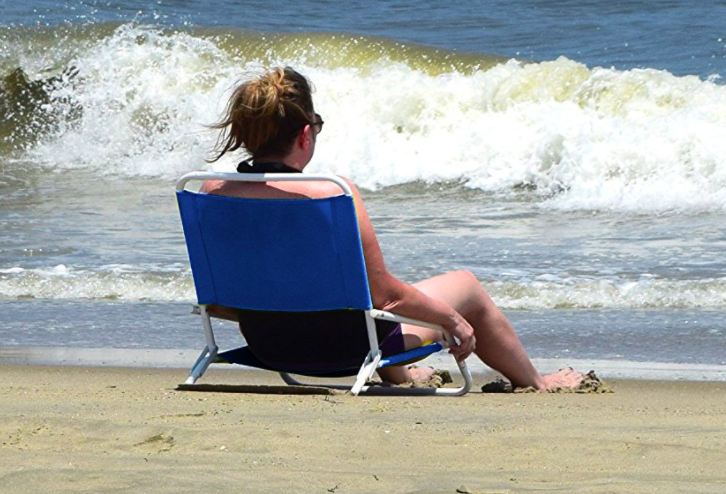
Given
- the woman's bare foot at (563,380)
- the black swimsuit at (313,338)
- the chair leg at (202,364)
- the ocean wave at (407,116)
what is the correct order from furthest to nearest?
the ocean wave at (407,116) → the woman's bare foot at (563,380) → the chair leg at (202,364) → the black swimsuit at (313,338)

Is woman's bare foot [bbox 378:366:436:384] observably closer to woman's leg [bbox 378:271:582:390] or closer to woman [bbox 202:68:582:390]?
woman's leg [bbox 378:271:582:390]

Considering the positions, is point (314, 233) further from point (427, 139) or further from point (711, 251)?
point (427, 139)

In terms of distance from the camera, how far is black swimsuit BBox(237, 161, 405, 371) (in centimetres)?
413

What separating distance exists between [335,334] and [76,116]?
36.2 ft

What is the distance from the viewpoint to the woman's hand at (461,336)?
4.15 meters

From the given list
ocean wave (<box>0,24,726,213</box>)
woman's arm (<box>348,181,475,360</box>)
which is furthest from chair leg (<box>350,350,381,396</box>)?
ocean wave (<box>0,24,726,213</box>)

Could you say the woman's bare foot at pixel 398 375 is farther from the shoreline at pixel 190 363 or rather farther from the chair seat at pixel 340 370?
the shoreline at pixel 190 363

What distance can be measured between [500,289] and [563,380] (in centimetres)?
204

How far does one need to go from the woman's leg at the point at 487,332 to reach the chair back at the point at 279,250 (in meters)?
0.42

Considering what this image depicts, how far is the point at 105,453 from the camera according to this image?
3162 millimetres

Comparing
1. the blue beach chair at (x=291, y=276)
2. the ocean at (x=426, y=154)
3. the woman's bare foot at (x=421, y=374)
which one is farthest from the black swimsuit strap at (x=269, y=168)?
the ocean at (x=426, y=154)

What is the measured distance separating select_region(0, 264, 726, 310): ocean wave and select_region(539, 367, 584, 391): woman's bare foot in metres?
1.75

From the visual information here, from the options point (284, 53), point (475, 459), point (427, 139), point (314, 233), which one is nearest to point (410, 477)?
point (475, 459)

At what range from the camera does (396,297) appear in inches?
160
